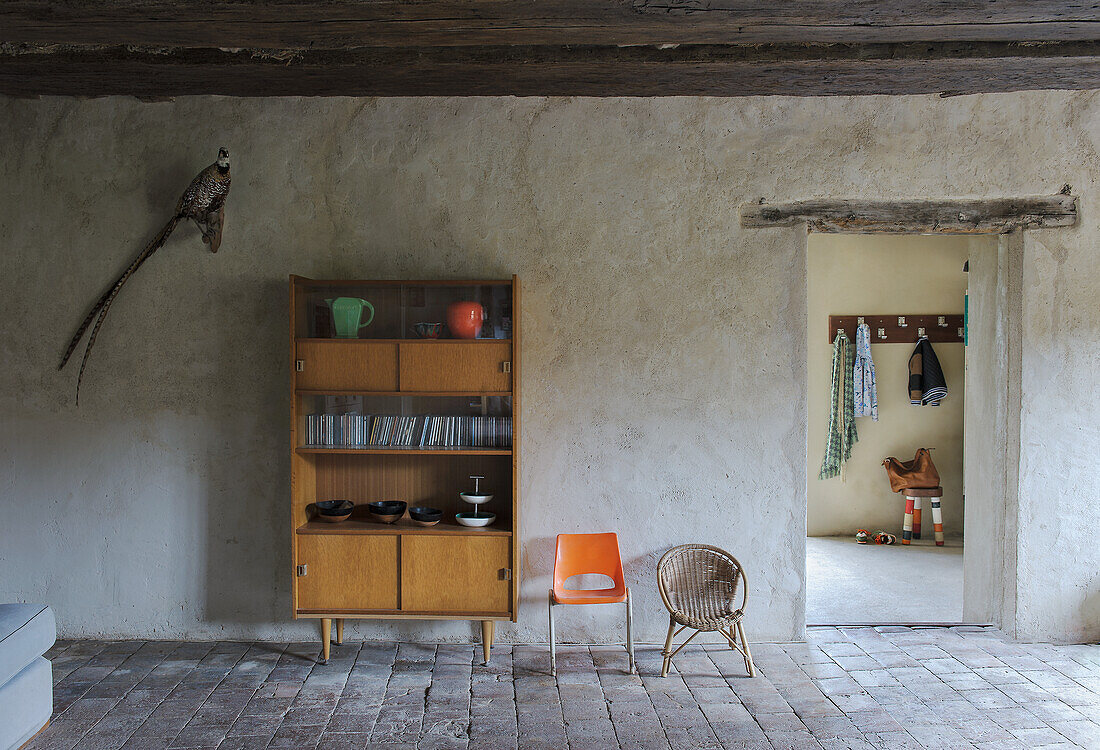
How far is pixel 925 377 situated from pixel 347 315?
5.07 meters

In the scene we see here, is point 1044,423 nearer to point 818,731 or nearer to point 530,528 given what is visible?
point 818,731

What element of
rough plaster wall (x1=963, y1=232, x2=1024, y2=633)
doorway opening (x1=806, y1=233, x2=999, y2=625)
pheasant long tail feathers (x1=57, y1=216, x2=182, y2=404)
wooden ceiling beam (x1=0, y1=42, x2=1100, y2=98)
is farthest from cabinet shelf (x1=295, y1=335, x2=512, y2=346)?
doorway opening (x1=806, y1=233, x2=999, y2=625)

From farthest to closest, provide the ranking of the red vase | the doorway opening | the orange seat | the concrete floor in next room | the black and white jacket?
the doorway opening < the black and white jacket < the concrete floor in next room < the orange seat < the red vase

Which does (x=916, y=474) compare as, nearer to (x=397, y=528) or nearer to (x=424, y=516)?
(x=424, y=516)

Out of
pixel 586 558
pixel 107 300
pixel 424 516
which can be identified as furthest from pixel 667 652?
pixel 107 300

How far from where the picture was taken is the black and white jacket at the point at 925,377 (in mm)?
6406

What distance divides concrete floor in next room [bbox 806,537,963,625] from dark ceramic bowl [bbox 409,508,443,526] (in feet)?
7.50

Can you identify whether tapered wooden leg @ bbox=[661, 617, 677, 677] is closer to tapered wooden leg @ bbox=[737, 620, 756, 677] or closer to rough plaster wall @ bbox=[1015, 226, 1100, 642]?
tapered wooden leg @ bbox=[737, 620, 756, 677]

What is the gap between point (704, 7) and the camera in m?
2.97

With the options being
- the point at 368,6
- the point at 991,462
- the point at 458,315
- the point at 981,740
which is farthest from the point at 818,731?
the point at 368,6

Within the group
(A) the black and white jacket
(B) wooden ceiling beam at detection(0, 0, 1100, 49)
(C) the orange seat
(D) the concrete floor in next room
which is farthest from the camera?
(A) the black and white jacket

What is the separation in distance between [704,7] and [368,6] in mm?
1329

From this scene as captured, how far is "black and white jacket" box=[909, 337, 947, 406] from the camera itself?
6.41 meters

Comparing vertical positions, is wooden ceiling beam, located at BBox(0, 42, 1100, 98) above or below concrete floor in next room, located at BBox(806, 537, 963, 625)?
above
